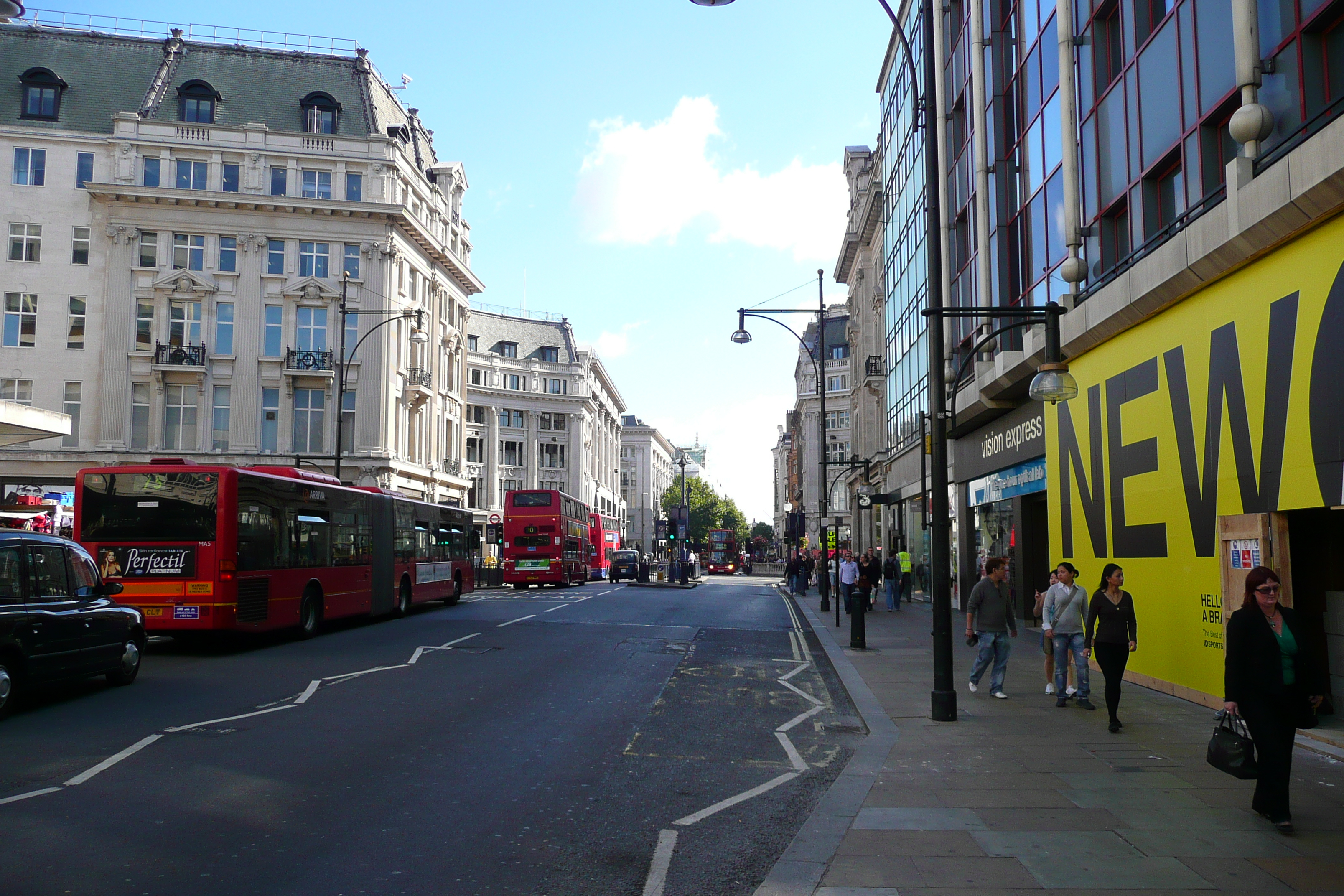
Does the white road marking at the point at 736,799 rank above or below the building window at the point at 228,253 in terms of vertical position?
below

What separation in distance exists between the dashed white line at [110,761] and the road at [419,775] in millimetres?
Result: 63

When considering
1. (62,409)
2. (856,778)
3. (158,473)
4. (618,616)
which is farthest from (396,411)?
(856,778)

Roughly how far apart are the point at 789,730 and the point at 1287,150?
7718 millimetres

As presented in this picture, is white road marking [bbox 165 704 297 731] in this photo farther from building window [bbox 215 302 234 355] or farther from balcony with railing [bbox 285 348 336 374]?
building window [bbox 215 302 234 355]

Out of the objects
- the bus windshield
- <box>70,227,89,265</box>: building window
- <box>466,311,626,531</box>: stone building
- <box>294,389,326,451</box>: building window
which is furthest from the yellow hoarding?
<box>466,311,626,531</box>: stone building

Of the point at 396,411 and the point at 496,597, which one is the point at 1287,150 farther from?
the point at 396,411

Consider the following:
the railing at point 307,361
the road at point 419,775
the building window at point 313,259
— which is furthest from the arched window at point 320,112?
the road at point 419,775

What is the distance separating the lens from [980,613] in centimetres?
1250

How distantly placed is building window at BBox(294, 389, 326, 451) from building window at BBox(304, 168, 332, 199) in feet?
30.6

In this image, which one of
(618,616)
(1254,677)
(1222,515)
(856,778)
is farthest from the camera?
(618,616)

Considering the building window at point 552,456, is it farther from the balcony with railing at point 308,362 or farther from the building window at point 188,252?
the building window at point 188,252

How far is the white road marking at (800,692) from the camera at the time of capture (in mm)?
12617

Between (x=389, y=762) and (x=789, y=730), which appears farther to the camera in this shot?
(x=789, y=730)

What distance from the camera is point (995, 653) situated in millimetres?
12445
